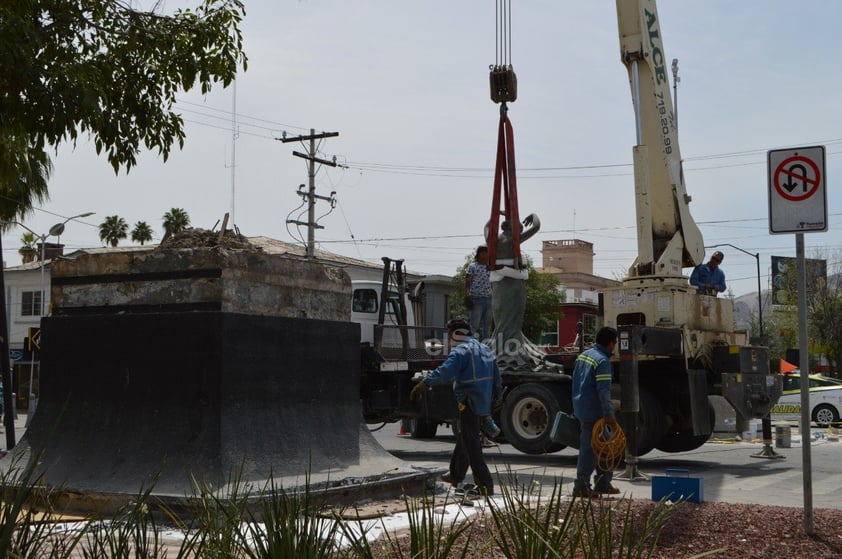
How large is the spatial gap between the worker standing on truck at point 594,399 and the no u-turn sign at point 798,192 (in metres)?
2.87

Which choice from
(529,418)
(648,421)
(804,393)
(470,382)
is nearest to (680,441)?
(648,421)

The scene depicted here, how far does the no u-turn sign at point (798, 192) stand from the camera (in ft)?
25.5

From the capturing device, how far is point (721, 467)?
1480 centimetres

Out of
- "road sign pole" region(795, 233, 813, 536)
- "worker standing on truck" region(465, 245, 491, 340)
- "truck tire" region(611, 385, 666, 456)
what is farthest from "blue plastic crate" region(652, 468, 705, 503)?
"worker standing on truck" region(465, 245, 491, 340)

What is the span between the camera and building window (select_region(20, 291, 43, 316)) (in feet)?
171

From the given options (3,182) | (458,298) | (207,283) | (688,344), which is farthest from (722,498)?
(458,298)

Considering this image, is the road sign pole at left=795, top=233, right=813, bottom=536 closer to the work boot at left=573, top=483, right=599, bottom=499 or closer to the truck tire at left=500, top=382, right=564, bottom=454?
the work boot at left=573, top=483, right=599, bottom=499

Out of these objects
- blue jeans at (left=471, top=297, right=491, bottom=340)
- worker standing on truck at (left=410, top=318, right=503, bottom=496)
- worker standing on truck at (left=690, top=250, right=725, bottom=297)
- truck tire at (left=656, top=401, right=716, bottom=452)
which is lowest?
truck tire at (left=656, top=401, right=716, bottom=452)

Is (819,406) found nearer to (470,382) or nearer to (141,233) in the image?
(470,382)

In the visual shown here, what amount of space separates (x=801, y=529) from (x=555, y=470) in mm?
6084

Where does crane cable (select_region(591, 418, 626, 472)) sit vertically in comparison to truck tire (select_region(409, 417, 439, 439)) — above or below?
above

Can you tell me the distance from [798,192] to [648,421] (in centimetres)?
696

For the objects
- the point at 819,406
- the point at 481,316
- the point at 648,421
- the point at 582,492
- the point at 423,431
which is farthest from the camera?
the point at 819,406

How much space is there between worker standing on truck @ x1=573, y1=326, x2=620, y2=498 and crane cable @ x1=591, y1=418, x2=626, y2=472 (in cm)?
4
